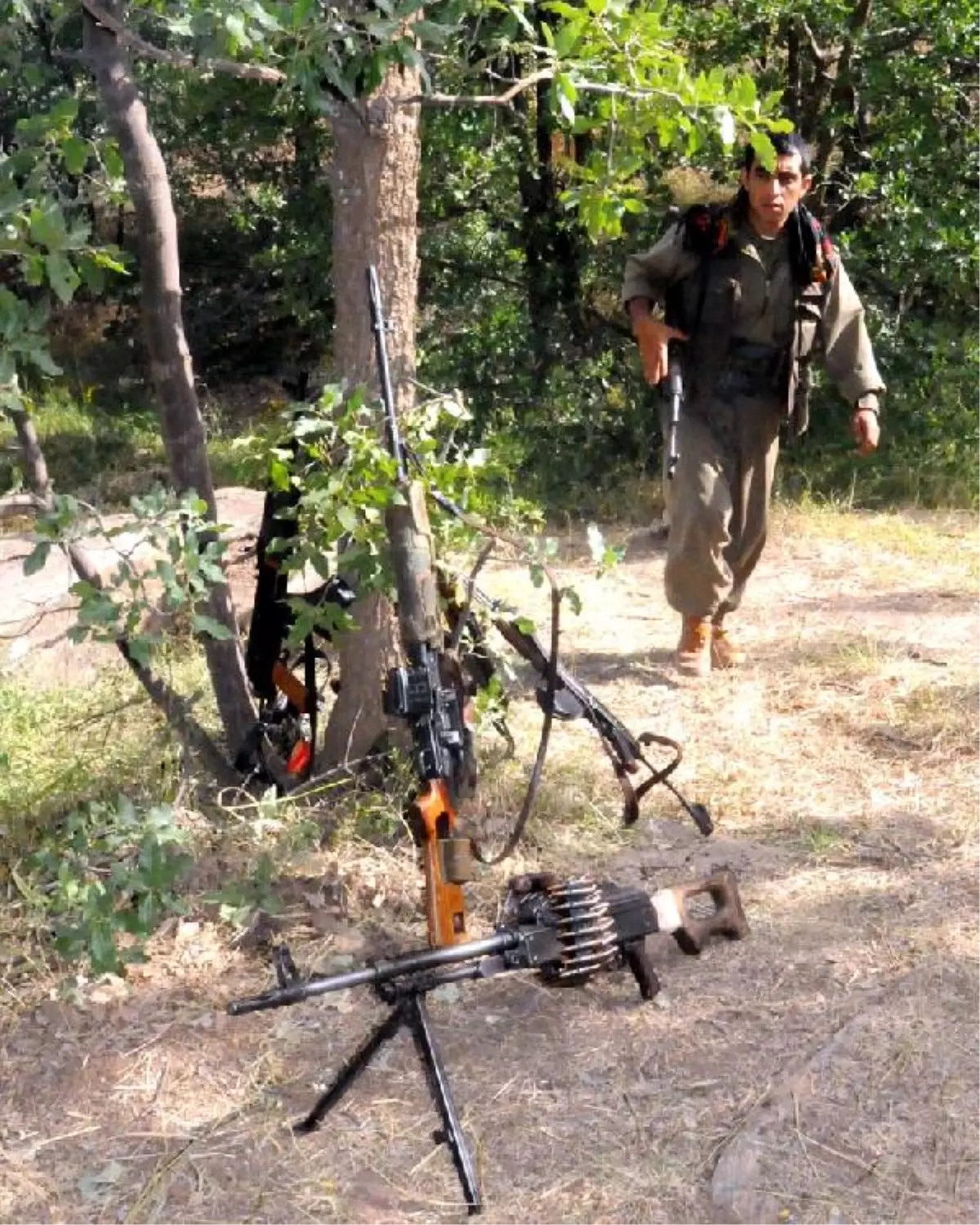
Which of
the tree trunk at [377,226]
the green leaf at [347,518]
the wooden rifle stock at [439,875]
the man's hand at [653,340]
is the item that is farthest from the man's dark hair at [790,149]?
the wooden rifle stock at [439,875]

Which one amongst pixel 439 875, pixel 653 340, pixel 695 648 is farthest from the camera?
pixel 695 648

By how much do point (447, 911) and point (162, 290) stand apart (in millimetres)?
1745

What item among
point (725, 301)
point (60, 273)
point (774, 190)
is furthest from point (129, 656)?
point (774, 190)

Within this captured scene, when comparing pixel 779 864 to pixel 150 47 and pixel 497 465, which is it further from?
pixel 150 47

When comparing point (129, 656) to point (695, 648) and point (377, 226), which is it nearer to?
point (377, 226)

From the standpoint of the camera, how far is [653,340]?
491 centimetres

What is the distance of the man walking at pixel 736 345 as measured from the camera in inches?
194

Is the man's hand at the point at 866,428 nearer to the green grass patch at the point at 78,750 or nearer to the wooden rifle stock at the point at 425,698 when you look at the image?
the wooden rifle stock at the point at 425,698

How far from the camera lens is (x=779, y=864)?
392 centimetres

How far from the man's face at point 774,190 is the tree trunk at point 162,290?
2014 millimetres

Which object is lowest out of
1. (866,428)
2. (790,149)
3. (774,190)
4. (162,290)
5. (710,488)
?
(710,488)

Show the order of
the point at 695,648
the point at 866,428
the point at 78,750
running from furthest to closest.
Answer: the point at 695,648, the point at 866,428, the point at 78,750

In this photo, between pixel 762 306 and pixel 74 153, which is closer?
pixel 74 153

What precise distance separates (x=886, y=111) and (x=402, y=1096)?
21.2 feet
